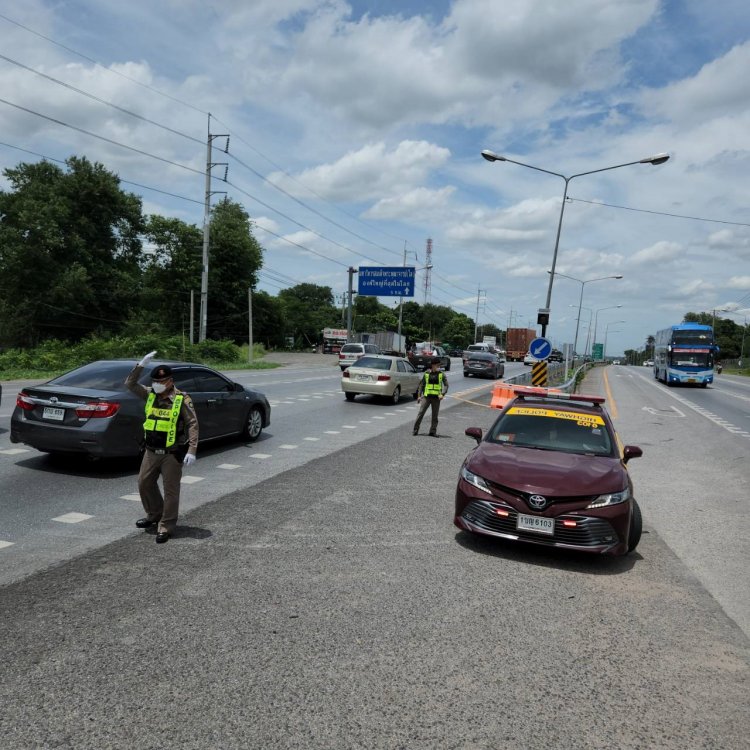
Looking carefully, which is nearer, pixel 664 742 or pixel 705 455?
pixel 664 742

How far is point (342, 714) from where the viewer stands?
3062 millimetres

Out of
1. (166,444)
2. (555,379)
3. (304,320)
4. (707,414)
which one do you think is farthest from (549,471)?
(304,320)

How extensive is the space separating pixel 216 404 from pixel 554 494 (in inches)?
248

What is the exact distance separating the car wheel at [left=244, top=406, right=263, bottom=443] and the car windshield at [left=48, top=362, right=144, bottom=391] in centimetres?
270

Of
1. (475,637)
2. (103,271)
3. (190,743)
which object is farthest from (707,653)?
(103,271)

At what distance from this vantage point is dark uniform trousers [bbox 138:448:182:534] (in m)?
5.71

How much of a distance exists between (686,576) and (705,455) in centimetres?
832

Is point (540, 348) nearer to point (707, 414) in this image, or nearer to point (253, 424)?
point (707, 414)

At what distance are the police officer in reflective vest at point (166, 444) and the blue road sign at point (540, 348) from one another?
16.4 m

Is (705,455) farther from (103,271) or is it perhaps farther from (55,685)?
(103,271)

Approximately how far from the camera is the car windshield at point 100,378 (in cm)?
827

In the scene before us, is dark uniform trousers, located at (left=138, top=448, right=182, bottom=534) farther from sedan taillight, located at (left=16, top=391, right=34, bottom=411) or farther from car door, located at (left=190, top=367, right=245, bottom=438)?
car door, located at (left=190, top=367, right=245, bottom=438)

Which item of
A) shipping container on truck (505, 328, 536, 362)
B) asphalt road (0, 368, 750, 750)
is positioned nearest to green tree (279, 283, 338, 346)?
shipping container on truck (505, 328, 536, 362)

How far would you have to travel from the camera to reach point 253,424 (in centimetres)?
1127
